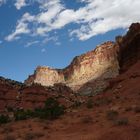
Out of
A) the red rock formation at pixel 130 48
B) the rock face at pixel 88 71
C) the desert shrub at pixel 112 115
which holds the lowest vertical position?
the desert shrub at pixel 112 115

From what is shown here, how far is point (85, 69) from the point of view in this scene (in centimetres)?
17638

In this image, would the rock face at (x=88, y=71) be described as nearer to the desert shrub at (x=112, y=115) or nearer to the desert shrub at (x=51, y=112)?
the desert shrub at (x=51, y=112)

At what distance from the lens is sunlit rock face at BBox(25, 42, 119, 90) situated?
16175 cm

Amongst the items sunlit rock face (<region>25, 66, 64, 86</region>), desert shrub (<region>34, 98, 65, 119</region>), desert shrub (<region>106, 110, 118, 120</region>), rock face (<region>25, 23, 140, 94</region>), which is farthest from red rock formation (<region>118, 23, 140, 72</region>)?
sunlit rock face (<region>25, 66, 64, 86</region>)

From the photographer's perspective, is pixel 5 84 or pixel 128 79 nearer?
pixel 128 79

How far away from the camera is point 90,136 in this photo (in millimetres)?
18656

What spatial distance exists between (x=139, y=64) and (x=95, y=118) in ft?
56.9

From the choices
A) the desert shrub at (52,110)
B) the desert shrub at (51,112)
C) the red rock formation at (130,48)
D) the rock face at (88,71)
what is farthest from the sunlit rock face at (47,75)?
the desert shrub at (51,112)

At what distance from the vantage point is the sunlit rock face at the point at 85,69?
16175cm

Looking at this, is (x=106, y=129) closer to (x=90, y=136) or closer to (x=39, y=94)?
(x=90, y=136)

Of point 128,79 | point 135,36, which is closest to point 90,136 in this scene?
point 128,79

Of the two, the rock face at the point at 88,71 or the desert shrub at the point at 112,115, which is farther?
the rock face at the point at 88,71

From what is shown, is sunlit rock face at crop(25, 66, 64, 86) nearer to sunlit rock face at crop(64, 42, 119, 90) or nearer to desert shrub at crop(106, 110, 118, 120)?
sunlit rock face at crop(64, 42, 119, 90)

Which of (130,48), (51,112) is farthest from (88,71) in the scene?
(51,112)
